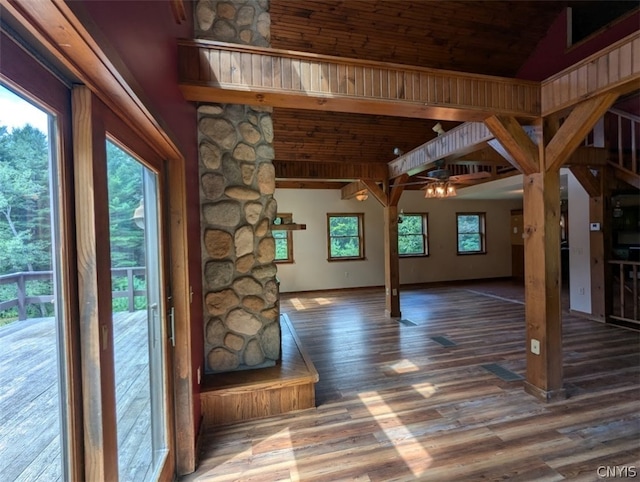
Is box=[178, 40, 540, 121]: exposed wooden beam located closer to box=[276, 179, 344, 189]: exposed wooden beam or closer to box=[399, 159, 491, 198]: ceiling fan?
box=[399, 159, 491, 198]: ceiling fan

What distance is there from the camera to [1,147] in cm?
68

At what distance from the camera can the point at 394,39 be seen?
4910 millimetres

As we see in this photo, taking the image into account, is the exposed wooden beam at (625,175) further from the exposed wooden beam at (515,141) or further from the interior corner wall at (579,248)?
the exposed wooden beam at (515,141)

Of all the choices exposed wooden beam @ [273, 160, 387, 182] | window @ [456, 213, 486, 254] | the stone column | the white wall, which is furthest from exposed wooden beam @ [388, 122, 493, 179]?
window @ [456, 213, 486, 254]

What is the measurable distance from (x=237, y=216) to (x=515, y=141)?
2.41 m

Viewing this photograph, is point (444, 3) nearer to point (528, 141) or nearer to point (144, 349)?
point (528, 141)

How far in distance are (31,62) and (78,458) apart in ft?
3.66

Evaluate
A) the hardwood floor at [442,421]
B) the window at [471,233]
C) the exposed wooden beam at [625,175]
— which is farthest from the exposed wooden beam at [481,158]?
the window at [471,233]

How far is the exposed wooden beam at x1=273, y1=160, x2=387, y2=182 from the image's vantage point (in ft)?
15.9

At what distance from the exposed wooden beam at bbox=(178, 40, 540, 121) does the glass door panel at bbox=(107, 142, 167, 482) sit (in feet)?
2.59

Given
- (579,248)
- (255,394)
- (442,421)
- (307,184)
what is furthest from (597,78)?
(307,184)

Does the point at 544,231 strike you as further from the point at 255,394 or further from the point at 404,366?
the point at 255,394

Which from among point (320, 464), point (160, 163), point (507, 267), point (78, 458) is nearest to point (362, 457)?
point (320, 464)

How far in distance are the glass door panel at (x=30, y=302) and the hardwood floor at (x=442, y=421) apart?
4.58 ft
